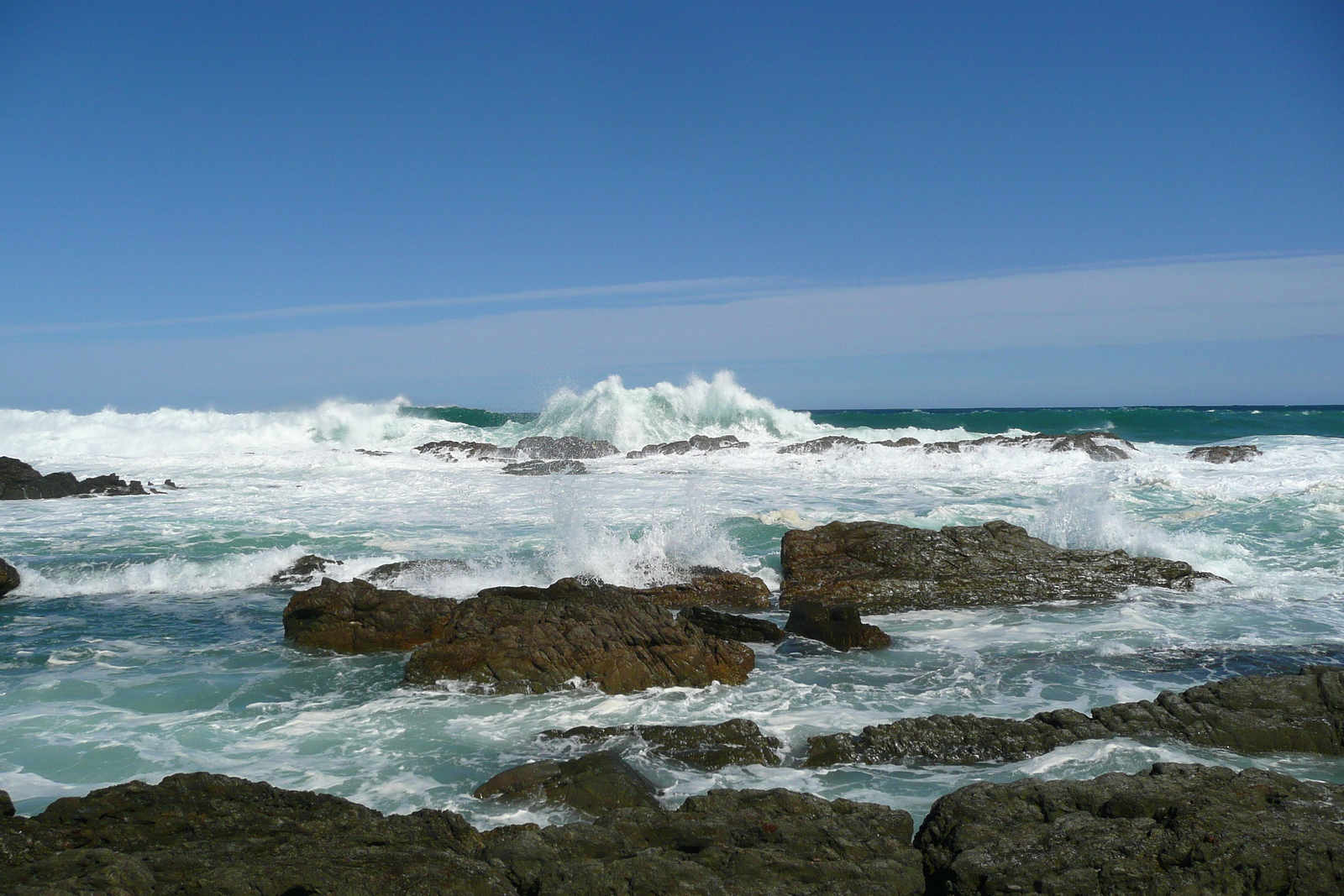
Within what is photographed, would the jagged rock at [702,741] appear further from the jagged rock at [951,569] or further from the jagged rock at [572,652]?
the jagged rock at [951,569]

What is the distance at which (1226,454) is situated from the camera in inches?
828

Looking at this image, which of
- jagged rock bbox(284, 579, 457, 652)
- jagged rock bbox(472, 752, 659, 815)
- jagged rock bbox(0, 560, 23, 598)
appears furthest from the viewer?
jagged rock bbox(0, 560, 23, 598)

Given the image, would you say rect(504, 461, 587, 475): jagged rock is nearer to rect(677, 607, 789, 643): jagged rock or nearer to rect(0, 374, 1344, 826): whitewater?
rect(0, 374, 1344, 826): whitewater

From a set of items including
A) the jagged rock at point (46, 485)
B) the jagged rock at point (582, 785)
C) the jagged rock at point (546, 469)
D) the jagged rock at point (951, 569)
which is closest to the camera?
the jagged rock at point (582, 785)

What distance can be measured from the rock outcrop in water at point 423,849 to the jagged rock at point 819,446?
21.7m

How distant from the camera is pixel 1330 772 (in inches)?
170

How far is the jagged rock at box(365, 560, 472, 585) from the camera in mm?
9320

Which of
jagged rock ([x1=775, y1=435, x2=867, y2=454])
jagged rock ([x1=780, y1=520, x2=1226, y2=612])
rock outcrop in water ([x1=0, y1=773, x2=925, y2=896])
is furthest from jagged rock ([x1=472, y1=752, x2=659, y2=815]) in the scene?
jagged rock ([x1=775, y1=435, x2=867, y2=454])

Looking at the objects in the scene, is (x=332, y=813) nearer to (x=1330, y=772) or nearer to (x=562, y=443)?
(x=1330, y=772)

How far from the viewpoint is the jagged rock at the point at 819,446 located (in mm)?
25109

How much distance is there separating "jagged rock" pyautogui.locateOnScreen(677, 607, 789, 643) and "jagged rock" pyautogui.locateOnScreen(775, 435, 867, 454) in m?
17.7

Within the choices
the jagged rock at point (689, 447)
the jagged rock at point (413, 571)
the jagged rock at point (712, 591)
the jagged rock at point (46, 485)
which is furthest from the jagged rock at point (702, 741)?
the jagged rock at point (689, 447)

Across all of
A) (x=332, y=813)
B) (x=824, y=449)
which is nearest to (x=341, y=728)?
(x=332, y=813)

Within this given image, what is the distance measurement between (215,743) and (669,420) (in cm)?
2847
